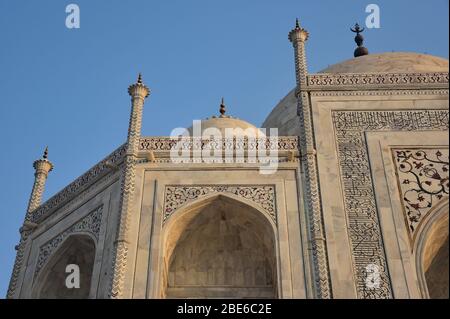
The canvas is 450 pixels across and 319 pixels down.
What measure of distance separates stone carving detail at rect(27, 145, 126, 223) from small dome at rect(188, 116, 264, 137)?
5.35ft

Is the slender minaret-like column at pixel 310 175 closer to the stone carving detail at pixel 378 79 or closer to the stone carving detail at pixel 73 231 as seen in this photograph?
the stone carving detail at pixel 378 79

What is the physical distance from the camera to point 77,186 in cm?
1029

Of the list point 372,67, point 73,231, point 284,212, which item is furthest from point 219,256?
point 372,67

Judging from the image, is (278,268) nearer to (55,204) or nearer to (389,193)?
(389,193)

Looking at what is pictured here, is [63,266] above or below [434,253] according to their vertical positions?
above

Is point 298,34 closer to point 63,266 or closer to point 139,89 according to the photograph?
point 139,89

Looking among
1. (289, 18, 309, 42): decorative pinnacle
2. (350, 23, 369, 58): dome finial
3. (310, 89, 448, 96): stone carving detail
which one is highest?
(350, 23, 369, 58): dome finial

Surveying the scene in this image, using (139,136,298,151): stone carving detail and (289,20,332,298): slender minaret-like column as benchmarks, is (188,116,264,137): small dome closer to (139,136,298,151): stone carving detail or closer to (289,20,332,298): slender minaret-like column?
(139,136,298,151): stone carving detail

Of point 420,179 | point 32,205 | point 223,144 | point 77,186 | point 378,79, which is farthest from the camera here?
point 32,205

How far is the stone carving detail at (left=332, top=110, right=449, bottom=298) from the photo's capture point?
827cm

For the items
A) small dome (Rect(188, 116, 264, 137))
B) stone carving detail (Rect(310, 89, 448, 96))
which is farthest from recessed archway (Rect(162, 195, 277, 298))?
stone carving detail (Rect(310, 89, 448, 96))

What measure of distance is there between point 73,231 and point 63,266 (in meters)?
0.71

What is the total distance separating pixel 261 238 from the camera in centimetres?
934

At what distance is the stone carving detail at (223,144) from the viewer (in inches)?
376
